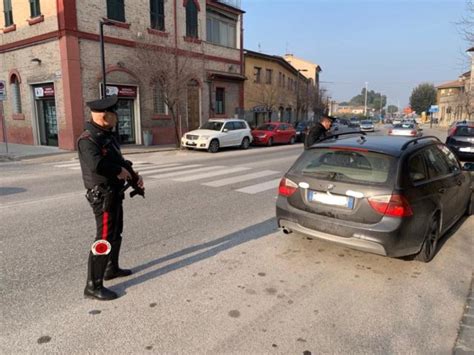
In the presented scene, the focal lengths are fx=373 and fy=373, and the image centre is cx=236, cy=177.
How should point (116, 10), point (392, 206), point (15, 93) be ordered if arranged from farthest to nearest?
point (15, 93) → point (116, 10) → point (392, 206)

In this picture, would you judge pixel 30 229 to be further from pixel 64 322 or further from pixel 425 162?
pixel 425 162

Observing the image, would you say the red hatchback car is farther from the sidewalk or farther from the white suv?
the sidewalk

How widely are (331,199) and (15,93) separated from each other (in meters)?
22.4

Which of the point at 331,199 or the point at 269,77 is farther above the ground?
the point at 269,77

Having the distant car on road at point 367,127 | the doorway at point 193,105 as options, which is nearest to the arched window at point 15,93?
the doorway at point 193,105

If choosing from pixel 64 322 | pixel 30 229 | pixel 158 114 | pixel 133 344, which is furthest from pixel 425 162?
pixel 158 114

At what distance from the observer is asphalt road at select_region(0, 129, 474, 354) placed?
2.89m

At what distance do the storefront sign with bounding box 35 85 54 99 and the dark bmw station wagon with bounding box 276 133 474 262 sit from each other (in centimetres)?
1778

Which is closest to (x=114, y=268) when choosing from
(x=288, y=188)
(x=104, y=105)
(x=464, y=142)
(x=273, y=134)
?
(x=104, y=105)

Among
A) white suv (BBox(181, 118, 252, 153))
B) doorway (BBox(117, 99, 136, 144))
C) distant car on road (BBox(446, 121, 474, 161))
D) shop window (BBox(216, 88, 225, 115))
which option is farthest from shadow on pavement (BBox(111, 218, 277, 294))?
shop window (BBox(216, 88, 225, 115))

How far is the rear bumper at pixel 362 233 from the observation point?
384 centimetres

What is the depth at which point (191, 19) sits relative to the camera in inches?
939

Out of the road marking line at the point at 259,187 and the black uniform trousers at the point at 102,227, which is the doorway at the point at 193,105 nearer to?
the road marking line at the point at 259,187

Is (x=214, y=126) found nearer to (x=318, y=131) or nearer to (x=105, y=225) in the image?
(x=318, y=131)
